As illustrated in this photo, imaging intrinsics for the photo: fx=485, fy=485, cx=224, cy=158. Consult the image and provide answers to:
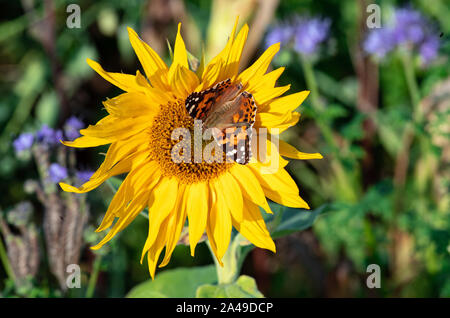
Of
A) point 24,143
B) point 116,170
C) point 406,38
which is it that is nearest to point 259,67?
point 116,170

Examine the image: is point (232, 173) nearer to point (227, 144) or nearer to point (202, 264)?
point (227, 144)

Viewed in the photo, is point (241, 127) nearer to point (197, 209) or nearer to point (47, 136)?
point (197, 209)

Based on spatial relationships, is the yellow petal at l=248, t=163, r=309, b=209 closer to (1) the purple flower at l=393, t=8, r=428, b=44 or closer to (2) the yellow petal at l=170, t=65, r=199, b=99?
(2) the yellow petal at l=170, t=65, r=199, b=99

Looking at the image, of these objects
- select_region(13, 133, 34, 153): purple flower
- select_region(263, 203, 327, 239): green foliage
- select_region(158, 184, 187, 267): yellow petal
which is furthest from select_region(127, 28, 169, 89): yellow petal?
select_region(13, 133, 34, 153): purple flower

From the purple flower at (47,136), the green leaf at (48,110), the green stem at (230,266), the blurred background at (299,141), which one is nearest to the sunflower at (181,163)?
the green stem at (230,266)

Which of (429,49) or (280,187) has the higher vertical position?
(429,49)

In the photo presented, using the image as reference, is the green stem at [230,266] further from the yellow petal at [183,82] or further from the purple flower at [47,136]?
the purple flower at [47,136]
